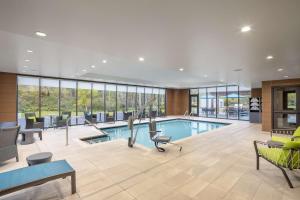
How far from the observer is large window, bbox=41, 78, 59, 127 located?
927cm

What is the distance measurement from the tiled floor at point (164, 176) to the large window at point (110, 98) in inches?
279

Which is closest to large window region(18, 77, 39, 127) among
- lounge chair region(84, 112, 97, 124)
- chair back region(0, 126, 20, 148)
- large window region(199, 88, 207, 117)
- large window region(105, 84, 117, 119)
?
lounge chair region(84, 112, 97, 124)

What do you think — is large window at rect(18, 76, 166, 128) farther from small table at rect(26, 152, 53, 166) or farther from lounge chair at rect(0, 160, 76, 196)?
lounge chair at rect(0, 160, 76, 196)

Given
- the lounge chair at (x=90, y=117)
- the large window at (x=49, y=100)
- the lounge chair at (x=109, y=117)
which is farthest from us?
the lounge chair at (x=109, y=117)

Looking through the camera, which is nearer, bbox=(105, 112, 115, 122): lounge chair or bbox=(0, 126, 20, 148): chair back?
bbox=(0, 126, 20, 148): chair back

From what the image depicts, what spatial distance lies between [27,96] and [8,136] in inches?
228

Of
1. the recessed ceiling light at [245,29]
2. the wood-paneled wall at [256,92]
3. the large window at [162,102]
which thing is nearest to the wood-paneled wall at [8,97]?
the recessed ceiling light at [245,29]

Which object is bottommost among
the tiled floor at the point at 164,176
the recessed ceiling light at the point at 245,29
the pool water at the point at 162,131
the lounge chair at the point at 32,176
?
the pool water at the point at 162,131

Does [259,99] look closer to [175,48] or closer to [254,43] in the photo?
[254,43]

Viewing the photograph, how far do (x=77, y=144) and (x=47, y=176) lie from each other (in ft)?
11.0

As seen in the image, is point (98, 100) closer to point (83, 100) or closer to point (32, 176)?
point (83, 100)

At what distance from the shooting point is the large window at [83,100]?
419 inches

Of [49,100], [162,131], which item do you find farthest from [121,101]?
[162,131]

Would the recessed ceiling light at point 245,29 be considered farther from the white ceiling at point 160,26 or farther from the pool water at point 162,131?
the pool water at point 162,131
